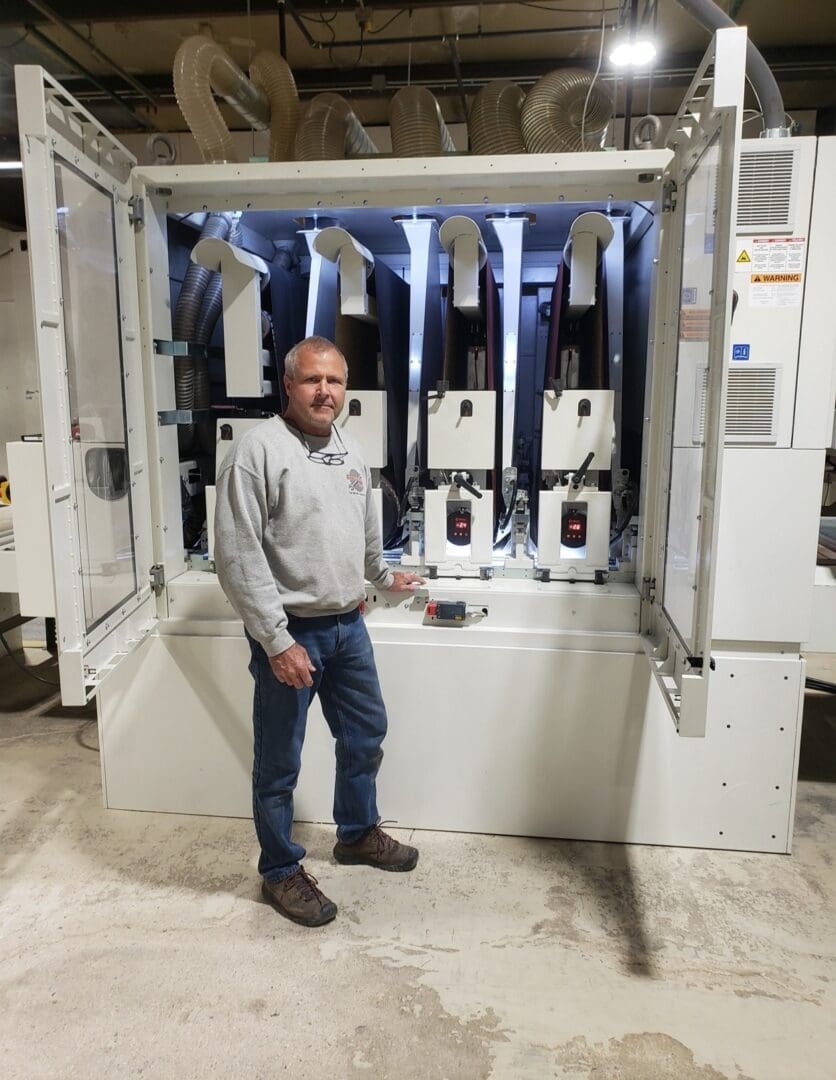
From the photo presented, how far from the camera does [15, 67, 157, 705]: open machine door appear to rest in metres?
1.62

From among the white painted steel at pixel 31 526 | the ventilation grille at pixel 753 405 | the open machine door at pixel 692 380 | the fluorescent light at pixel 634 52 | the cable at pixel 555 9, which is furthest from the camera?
the cable at pixel 555 9

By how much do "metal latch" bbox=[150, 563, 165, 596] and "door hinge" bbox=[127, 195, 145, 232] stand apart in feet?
3.40

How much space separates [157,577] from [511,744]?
1.25 meters

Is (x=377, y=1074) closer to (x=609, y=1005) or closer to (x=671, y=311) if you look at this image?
(x=609, y=1005)

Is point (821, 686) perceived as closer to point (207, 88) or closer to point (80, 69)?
point (207, 88)

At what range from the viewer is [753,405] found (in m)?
1.99

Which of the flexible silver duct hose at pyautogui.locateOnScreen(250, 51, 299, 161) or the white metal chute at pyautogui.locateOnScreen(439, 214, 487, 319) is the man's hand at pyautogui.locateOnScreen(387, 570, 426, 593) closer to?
the white metal chute at pyautogui.locateOnScreen(439, 214, 487, 319)

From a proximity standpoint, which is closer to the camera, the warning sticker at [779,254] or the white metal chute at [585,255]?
the warning sticker at [779,254]

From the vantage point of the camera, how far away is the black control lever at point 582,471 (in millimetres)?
2189

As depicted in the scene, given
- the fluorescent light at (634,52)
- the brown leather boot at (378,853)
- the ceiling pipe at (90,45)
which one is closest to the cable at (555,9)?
the fluorescent light at (634,52)

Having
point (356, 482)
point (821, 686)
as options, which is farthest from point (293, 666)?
point (821, 686)

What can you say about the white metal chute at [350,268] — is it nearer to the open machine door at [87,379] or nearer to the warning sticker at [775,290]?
the open machine door at [87,379]

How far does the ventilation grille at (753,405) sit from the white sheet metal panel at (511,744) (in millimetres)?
660

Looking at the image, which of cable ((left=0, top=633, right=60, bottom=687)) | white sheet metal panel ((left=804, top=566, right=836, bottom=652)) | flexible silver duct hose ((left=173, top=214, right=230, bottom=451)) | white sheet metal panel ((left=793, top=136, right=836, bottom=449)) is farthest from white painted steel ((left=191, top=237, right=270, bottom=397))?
cable ((left=0, top=633, right=60, bottom=687))
